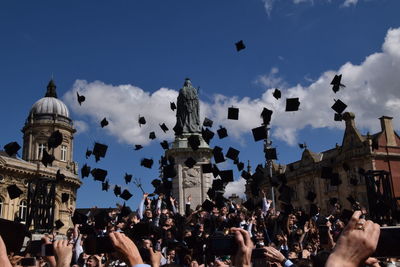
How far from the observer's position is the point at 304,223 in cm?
1180

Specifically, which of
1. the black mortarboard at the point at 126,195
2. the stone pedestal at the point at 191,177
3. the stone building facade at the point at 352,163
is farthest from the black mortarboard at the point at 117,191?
the stone building facade at the point at 352,163

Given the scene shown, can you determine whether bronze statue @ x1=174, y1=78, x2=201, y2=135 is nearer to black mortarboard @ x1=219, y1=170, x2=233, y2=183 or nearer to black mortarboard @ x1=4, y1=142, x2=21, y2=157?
black mortarboard @ x1=219, y1=170, x2=233, y2=183

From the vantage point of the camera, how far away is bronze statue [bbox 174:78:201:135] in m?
25.5

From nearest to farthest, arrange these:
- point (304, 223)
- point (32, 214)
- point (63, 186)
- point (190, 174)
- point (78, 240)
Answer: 1. point (78, 240)
2. point (304, 223)
3. point (32, 214)
4. point (190, 174)
5. point (63, 186)

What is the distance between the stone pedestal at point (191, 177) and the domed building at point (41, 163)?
2615 centimetres

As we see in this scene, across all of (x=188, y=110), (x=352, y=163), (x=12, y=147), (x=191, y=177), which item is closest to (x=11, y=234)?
(x=12, y=147)

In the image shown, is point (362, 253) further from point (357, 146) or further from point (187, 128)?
point (357, 146)

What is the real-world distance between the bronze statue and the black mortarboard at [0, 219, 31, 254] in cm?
2239

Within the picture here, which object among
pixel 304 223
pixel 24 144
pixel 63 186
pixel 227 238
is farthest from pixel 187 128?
pixel 24 144

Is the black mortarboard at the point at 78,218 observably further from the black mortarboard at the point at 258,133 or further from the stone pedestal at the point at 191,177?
the stone pedestal at the point at 191,177

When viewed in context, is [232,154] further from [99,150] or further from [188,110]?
[188,110]

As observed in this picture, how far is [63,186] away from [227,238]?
53.2 metres

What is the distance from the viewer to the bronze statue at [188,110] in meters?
25.5

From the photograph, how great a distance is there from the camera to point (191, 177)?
74.0ft
